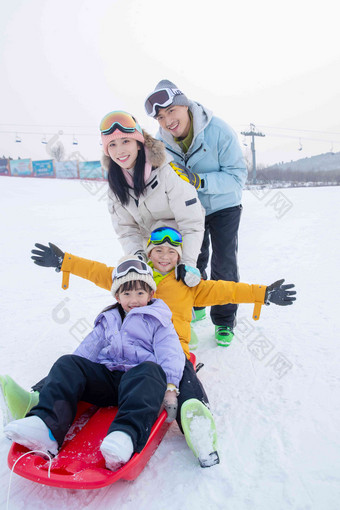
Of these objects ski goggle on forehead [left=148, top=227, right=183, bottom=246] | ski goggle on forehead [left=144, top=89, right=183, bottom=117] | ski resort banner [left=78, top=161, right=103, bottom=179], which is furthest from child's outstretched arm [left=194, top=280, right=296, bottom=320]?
ski resort banner [left=78, top=161, right=103, bottom=179]

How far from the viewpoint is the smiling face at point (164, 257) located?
2406 mm

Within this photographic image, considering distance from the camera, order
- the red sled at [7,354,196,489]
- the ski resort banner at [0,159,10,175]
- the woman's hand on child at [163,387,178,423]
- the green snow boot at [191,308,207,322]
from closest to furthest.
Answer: the red sled at [7,354,196,489] < the woman's hand on child at [163,387,178,423] < the green snow boot at [191,308,207,322] < the ski resort banner at [0,159,10,175]

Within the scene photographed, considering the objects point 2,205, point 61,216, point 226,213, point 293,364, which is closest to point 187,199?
point 226,213

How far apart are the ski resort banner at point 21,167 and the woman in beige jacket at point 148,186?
75.5 feet

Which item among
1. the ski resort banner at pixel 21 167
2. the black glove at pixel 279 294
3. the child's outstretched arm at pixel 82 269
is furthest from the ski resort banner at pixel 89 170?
the black glove at pixel 279 294

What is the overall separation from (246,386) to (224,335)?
60 centimetres

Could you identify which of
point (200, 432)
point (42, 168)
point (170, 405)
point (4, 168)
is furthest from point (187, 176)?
point (4, 168)

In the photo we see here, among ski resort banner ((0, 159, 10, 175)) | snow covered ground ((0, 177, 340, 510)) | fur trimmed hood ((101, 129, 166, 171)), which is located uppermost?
ski resort banner ((0, 159, 10, 175))

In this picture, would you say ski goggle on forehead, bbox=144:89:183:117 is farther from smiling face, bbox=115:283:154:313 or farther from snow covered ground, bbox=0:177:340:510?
snow covered ground, bbox=0:177:340:510

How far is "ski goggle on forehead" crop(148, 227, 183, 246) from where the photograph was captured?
2361 mm

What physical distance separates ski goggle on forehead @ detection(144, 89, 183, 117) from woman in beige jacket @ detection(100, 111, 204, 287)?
0.63ft

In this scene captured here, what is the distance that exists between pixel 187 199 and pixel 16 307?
7.61 feet

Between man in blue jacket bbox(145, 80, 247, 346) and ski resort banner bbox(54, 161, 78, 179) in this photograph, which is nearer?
man in blue jacket bbox(145, 80, 247, 346)

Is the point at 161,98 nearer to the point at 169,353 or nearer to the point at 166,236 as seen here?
the point at 166,236
